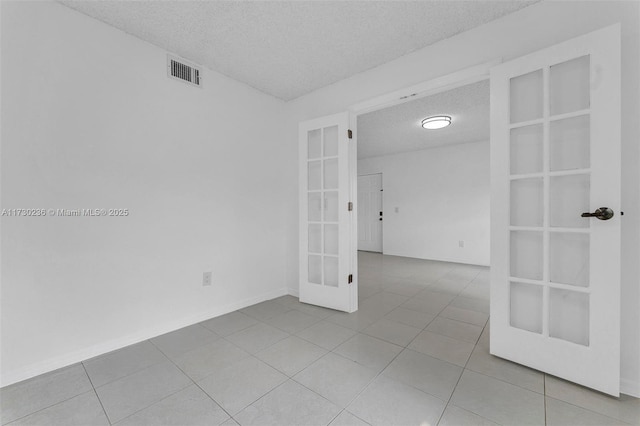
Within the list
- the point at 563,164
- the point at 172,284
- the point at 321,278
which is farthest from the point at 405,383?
the point at 172,284

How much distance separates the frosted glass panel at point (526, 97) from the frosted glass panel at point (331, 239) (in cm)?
188

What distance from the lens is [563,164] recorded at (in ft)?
5.40

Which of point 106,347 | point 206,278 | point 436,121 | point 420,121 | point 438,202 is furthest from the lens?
A: point 438,202

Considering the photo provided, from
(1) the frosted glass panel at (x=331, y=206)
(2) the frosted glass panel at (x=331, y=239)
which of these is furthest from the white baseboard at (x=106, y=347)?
(1) the frosted glass panel at (x=331, y=206)

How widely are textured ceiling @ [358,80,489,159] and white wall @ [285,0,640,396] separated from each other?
1.03m

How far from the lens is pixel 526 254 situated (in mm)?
1802

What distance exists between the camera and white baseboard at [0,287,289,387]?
5.39 ft

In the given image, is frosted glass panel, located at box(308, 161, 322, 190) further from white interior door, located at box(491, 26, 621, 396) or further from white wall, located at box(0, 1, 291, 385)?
white interior door, located at box(491, 26, 621, 396)

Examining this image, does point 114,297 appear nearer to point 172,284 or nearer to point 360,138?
point 172,284

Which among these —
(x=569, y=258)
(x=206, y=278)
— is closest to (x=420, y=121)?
(x=569, y=258)

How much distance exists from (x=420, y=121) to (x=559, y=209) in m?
2.88

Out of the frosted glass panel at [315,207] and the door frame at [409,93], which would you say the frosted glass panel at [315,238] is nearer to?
the frosted glass panel at [315,207]

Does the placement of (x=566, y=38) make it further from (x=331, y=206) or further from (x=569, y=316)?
(x=331, y=206)

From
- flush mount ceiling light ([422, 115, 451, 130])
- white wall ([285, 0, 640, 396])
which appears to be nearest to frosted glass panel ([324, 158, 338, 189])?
white wall ([285, 0, 640, 396])
